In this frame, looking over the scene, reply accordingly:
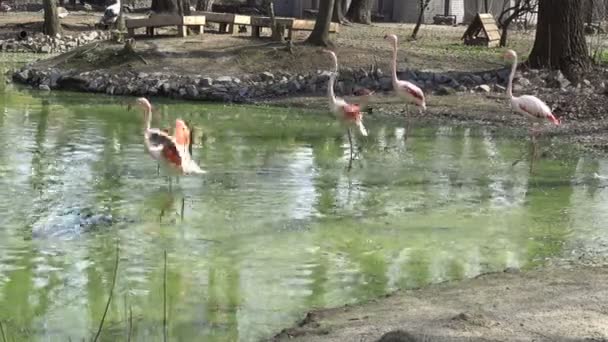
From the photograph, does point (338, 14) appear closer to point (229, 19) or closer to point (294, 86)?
point (229, 19)

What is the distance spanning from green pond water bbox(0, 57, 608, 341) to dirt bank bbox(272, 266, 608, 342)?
0.35 meters

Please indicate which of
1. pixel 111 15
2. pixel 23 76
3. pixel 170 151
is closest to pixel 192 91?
pixel 23 76

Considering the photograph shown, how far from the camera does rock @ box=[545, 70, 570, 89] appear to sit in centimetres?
1711

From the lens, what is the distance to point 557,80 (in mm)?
17203

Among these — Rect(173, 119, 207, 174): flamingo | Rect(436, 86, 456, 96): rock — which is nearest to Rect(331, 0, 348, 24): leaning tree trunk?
Rect(436, 86, 456, 96): rock

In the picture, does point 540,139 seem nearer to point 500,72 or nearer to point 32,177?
point 500,72

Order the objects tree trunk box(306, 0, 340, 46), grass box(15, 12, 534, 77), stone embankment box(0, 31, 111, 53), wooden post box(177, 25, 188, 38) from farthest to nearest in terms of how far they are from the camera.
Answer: stone embankment box(0, 31, 111, 53), wooden post box(177, 25, 188, 38), tree trunk box(306, 0, 340, 46), grass box(15, 12, 534, 77)

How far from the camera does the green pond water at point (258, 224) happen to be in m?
6.20

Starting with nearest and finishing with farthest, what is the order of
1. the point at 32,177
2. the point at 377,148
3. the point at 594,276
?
the point at 594,276 < the point at 32,177 < the point at 377,148

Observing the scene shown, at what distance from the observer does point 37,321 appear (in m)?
5.84

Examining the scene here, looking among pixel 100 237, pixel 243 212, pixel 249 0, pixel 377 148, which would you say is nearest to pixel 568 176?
pixel 377 148

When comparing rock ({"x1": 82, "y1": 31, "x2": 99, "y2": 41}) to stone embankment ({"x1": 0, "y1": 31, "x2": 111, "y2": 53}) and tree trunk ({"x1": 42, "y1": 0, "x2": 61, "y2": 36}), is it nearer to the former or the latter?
stone embankment ({"x1": 0, "y1": 31, "x2": 111, "y2": 53})

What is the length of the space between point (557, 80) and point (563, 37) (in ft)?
3.09

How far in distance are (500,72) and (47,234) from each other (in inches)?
488
